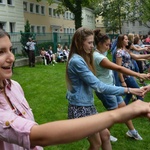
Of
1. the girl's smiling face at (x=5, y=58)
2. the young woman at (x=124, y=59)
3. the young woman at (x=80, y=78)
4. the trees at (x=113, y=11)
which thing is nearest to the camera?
the girl's smiling face at (x=5, y=58)

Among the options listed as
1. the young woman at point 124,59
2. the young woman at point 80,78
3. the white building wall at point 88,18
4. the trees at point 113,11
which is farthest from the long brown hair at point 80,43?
the white building wall at point 88,18

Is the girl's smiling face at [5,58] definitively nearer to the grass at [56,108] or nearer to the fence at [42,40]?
the grass at [56,108]

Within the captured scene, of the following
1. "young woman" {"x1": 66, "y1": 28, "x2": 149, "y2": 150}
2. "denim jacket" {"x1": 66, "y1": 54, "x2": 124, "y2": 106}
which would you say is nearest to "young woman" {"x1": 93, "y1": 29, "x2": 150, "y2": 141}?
"young woman" {"x1": 66, "y1": 28, "x2": 149, "y2": 150}

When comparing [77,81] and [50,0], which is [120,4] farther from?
[77,81]

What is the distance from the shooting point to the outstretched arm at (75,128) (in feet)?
4.02

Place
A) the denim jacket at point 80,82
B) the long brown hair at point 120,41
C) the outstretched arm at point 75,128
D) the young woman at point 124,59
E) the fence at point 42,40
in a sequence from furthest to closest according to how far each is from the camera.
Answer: the fence at point 42,40 → the long brown hair at point 120,41 → the young woman at point 124,59 → the denim jacket at point 80,82 → the outstretched arm at point 75,128

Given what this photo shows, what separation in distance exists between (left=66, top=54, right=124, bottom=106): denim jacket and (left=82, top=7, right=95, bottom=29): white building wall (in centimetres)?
5741

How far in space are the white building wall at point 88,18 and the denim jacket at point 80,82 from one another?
188 ft

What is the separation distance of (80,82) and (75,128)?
6.66ft

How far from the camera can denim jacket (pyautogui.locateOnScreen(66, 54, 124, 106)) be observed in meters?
3.06

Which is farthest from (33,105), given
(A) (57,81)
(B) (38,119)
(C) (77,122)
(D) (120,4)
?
(D) (120,4)

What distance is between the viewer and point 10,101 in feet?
5.36

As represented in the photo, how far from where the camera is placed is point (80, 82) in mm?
3248

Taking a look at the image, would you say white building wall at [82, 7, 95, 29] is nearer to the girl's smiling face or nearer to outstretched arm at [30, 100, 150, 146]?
the girl's smiling face
